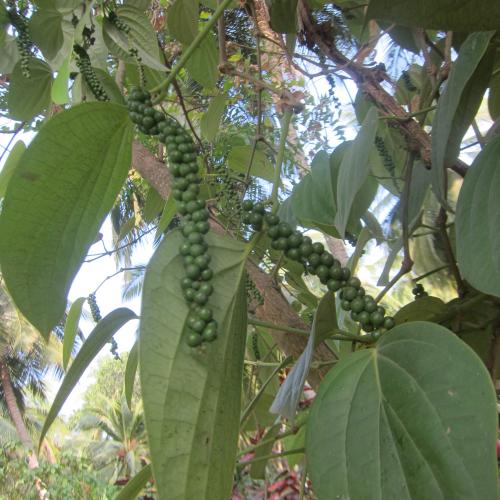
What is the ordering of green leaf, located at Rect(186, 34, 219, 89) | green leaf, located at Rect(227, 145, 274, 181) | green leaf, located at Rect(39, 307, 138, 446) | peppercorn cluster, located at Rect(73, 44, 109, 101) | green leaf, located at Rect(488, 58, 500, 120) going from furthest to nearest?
green leaf, located at Rect(227, 145, 274, 181)
green leaf, located at Rect(186, 34, 219, 89)
green leaf, located at Rect(488, 58, 500, 120)
peppercorn cluster, located at Rect(73, 44, 109, 101)
green leaf, located at Rect(39, 307, 138, 446)

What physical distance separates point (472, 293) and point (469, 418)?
29 centimetres

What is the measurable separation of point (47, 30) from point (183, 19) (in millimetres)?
Result: 165

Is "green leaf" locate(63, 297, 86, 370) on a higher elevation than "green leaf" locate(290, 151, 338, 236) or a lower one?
lower

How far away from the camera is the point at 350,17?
75 cm

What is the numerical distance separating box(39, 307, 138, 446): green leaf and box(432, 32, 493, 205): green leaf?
0.25 m

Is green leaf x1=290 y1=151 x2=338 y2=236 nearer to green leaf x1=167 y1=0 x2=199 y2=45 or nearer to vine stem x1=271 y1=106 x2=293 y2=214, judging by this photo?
vine stem x1=271 y1=106 x2=293 y2=214

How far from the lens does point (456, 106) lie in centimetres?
39

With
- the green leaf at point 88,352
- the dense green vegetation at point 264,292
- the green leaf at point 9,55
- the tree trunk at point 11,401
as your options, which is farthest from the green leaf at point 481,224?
the tree trunk at point 11,401

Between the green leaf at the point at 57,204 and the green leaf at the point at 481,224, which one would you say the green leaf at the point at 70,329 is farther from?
the green leaf at the point at 481,224

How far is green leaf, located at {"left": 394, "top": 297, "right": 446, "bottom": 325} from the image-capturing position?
1.72ft

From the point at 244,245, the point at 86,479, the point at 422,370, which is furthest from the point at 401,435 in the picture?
the point at 86,479

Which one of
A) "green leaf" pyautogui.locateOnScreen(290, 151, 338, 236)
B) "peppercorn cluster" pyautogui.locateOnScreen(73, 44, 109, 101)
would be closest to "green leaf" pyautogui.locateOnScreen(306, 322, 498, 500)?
"green leaf" pyautogui.locateOnScreen(290, 151, 338, 236)

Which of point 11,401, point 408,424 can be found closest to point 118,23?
point 408,424

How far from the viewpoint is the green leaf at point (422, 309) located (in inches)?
20.7
